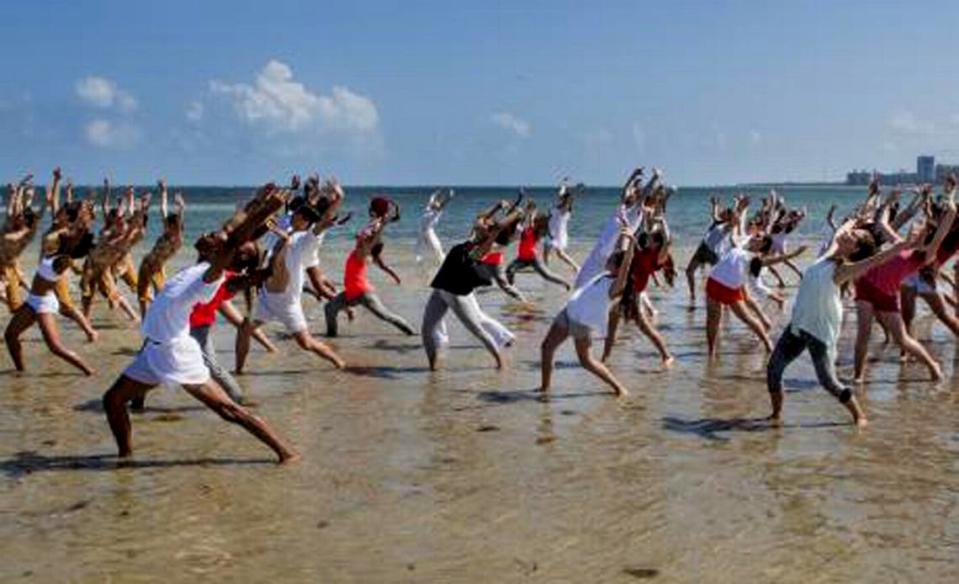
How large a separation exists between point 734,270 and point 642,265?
2.41 metres

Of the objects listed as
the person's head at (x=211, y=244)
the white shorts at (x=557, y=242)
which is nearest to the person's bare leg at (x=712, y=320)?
the person's head at (x=211, y=244)

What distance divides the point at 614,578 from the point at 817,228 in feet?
173

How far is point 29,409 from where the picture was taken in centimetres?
1011

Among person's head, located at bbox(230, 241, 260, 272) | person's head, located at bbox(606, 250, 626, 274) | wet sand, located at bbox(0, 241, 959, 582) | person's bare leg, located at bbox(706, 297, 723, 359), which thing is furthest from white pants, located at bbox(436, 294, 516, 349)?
person's head, located at bbox(230, 241, 260, 272)

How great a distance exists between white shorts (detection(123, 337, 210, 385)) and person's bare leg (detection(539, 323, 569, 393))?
428cm

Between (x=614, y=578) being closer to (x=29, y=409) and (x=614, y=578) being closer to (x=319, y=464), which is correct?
(x=319, y=464)

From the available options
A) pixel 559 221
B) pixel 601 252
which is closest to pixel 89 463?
pixel 601 252

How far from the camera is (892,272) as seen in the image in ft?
39.0

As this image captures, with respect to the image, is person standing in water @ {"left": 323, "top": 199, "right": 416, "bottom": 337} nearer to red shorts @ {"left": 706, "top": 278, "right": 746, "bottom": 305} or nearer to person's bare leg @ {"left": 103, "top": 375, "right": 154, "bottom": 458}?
red shorts @ {"left": 706, "top": 278, "right": 746, "bottom": 305}

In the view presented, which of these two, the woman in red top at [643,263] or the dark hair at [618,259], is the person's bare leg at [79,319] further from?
the dark hair at [618,259]

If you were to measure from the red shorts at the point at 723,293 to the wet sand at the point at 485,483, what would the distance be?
136 cm

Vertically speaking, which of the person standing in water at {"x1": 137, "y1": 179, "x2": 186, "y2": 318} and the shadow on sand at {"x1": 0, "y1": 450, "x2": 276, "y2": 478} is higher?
the person standing in water at {"x1": 137, "y1": 179, "x2": 186, "y2": 318}

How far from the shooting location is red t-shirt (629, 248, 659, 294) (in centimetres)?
1131

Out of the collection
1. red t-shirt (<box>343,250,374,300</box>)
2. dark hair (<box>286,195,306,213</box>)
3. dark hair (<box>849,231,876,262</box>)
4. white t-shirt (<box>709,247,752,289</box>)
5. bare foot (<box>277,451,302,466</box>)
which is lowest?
bare foot (<box>277,451,302,466</box>)
